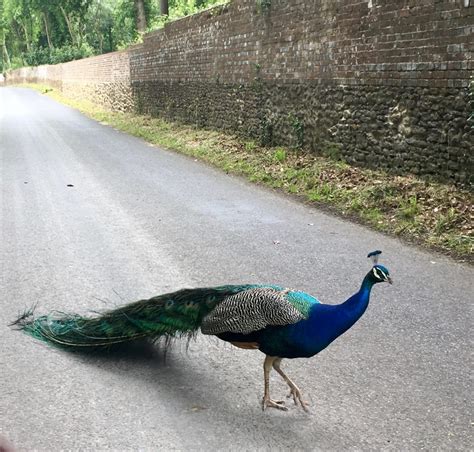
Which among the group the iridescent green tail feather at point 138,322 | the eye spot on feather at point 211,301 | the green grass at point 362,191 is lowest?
the green grass at point 362,191

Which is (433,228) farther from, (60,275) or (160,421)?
(160,421)

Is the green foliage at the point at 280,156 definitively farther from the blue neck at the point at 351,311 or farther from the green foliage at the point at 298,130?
the blue neck at the point at 351,311

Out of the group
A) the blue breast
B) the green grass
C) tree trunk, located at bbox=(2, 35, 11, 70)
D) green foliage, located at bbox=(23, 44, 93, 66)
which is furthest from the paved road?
tree trunk, located at bbox=(2, 35, 11, 70)

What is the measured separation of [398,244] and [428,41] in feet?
9.67

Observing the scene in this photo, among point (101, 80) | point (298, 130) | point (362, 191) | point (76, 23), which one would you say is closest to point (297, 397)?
point (362, 191)

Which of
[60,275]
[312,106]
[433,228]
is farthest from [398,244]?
[312,106]

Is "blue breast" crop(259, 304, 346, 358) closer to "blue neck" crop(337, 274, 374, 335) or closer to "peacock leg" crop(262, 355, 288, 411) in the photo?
"blue neck" crop(337, 274, 374, 335)

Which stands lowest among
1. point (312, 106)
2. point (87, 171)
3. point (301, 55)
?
point (87, 171)

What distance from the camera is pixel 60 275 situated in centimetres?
579

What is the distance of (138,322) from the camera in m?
3.71

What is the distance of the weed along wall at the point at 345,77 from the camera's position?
25.0ft

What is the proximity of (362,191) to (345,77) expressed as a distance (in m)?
2.43

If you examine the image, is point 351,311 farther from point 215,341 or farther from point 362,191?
point 362,191

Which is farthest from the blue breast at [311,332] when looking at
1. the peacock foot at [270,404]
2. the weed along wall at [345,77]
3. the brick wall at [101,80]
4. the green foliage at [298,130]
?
the brick wall at [101,80]
